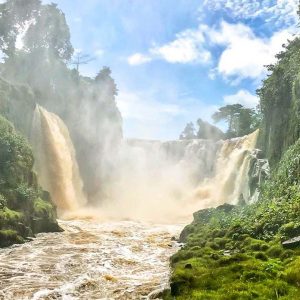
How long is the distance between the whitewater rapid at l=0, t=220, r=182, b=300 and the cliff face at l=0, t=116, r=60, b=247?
1.18m

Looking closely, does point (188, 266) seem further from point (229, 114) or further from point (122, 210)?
point (229, 114)

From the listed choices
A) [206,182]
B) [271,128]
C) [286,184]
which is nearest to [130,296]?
[286,184]

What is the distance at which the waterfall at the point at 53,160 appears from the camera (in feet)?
141

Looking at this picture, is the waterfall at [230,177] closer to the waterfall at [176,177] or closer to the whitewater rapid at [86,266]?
the waterfall at [176,177]

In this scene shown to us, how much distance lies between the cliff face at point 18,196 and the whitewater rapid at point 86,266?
3.87 feet

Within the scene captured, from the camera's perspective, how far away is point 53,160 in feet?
145

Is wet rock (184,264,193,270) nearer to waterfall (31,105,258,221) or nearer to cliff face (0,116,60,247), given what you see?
cliff face (0,116,60,247)

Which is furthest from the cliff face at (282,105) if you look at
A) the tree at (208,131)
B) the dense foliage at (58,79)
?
the tree at (208,131)

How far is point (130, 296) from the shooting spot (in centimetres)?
1277

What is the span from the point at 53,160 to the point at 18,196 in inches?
687

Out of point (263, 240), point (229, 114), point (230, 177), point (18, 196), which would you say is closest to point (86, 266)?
point (263, 240)

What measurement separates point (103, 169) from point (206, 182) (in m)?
16.2

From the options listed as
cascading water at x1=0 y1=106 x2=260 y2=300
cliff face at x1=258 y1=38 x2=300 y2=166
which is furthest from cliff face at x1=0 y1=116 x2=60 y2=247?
cliff face at x1=258 y1=38 x2=300 y2=166

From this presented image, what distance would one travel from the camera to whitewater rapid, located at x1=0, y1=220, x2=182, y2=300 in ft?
44.0
